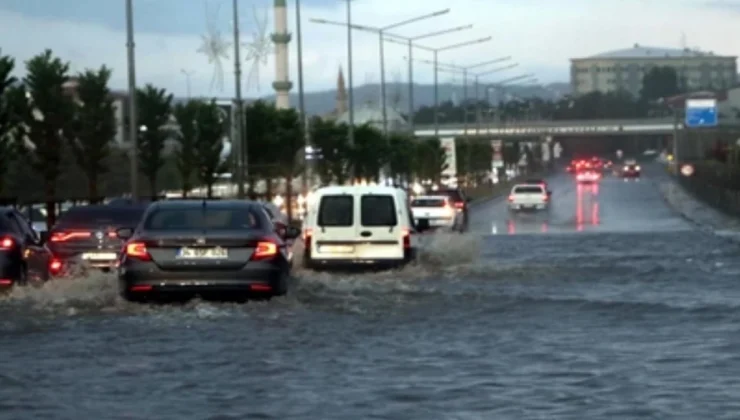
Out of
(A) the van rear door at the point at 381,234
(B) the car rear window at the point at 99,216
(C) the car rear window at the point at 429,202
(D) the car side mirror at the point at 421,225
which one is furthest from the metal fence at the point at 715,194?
(B) the car rear window at the point at 99,216

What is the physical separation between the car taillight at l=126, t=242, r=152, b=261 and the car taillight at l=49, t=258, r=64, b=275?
6.62 m

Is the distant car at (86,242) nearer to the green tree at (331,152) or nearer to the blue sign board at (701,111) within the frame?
the green tree at (331,152)

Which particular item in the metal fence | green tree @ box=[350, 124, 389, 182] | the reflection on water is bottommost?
the reflection on water

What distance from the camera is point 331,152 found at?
8475 centimetres

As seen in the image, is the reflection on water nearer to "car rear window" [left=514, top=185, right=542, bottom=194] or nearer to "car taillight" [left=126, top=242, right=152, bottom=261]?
"car rear window" [left=514, top=185, right=542, bottom=194]

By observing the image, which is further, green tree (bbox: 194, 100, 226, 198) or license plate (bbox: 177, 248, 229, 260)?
green tree (bbox: 194, 100, 226, 198)

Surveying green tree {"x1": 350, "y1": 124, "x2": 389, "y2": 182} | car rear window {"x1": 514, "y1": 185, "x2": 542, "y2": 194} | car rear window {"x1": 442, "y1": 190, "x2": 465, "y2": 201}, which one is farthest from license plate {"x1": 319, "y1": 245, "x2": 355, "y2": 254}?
green tree {"x1": 350, "y1": 124, "x2": 389, "y2": 182}

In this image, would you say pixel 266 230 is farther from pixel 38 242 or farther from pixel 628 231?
pixel 628 231

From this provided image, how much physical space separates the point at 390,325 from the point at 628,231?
33.8 metres

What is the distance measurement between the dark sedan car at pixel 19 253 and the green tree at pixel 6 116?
2098cm

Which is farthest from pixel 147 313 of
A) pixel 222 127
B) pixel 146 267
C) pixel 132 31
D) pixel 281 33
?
pixel 281 33

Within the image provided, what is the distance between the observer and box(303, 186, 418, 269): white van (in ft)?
97.3

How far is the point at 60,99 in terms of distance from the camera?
55.0 meters

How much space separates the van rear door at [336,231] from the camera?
29.8m
